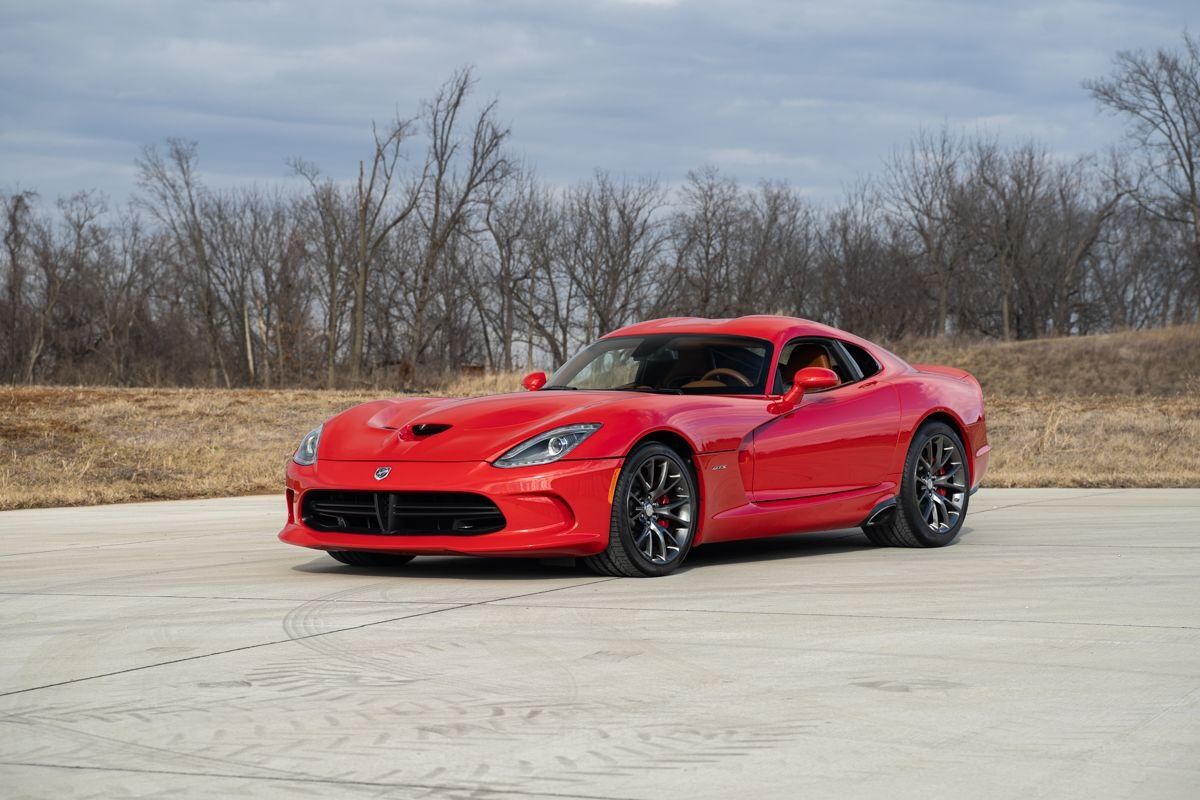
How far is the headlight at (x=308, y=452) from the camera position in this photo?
7.52 m

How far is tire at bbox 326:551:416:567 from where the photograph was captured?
776cm

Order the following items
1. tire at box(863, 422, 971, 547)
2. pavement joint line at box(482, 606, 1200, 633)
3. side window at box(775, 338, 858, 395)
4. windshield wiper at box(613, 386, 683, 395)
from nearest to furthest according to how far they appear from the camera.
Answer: pavement joint line at box(482, 606, 1200, 633) → windshield wiper at box(613, 386, 683, 395) → side window at box(775, 338, 858, 395) → tire at box(863, 422, 971, 547)

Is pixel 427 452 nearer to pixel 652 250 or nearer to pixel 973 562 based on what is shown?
pixel 973 562

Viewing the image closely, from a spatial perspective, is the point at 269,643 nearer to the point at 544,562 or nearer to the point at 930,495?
the point at 544,562

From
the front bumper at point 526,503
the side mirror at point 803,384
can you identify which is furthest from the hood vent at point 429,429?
the side mirror at point 803,384

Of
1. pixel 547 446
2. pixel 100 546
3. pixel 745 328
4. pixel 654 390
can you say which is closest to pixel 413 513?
pixel 547 446

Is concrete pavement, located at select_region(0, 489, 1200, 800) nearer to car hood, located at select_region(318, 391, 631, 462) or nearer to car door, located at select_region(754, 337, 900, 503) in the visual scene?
car door, located at select_region(754, 337, 900, 503)

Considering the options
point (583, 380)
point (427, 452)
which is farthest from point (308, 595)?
point (583, 380)

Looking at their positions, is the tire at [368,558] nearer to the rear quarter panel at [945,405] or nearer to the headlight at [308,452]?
the headlight at [308,452]

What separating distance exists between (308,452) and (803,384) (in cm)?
272

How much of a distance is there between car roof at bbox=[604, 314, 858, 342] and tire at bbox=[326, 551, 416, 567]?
181 centimetres

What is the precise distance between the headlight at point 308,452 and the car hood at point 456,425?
0.08 meters

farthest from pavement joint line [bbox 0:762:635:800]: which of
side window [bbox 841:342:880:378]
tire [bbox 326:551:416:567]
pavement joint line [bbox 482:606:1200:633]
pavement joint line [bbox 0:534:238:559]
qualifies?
side window [bbox 841:342:880:378]

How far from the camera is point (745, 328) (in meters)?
8.52
